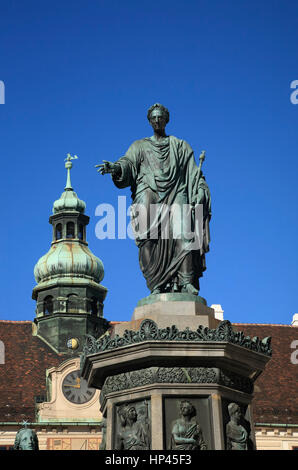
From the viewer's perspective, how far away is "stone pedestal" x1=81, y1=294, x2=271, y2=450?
848cm

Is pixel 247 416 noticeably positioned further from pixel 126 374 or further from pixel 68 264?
pixel 68 264

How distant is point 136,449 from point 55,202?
1734 inches

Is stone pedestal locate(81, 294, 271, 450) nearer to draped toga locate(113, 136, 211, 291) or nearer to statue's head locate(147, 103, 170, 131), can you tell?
draped toga locate(113, 136, 211, 291)

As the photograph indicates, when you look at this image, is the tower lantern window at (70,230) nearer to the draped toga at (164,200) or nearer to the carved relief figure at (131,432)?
the draped toga at (164,200)

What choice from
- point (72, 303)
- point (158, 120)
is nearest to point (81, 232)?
point (72, 303)

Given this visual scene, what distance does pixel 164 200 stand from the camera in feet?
32.4

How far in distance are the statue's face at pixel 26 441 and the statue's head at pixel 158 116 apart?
388cm

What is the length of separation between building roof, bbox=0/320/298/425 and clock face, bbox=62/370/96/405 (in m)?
1.12

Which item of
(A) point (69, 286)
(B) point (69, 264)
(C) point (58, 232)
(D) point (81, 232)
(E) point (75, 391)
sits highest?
(C) point (58, 232)

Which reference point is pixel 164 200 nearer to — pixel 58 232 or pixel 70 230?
pixel 70 230

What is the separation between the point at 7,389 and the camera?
40.6 metres

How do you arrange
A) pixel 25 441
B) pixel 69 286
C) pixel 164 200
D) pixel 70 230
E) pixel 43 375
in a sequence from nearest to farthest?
1. pixel 25 441
2. pixel 164 200
3. pixel 43 375
4. pixel 69 286
5. pixel 70 230
